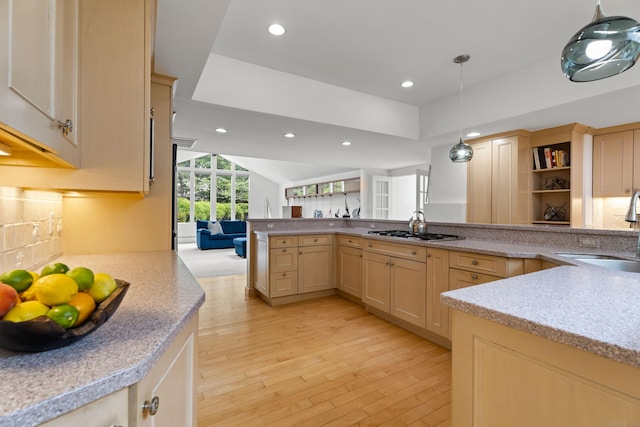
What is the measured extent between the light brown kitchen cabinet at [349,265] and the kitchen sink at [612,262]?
202 cm

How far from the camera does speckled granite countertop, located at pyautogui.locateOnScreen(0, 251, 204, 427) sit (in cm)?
45

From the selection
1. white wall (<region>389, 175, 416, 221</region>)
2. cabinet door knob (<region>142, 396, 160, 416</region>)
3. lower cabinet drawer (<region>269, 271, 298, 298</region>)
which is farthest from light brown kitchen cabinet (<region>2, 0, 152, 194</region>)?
white wall (<region>389, 175, 416, 221</region>)

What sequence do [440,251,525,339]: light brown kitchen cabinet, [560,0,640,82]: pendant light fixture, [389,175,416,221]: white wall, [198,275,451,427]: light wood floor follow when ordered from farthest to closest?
1. [389,175,416,221]: white wall
2. [440,251,525,339]: light brown kitchen cabinet
3. [198,275,451,427]: light wood floor
4. [560,0,640,82]: pendant light fixture

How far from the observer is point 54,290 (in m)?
0.58

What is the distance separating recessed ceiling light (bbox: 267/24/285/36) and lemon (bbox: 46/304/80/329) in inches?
96.7

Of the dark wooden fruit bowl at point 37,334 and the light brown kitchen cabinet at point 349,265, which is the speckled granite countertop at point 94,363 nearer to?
the dark wooden fruit bowl at point 37,334

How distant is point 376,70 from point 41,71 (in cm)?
291

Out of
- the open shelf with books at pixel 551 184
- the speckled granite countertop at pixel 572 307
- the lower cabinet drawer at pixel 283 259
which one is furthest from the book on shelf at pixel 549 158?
the lower cabinet drawer at pixel 283 259

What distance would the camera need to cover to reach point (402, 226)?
3824 mm

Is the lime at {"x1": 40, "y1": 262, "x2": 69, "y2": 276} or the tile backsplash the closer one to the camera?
the lime at {"x1": 40, "y1": 262, "x2": 69, "y2": 276}

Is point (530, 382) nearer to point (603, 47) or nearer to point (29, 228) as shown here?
point (603, 47)

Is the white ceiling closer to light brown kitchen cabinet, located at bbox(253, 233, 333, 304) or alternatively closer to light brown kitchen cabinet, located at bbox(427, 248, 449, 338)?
light brown kitchen cabinet, located at bbox(253, 233, 333, 304)

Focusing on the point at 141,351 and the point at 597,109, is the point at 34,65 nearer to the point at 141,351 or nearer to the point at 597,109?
the point at 141,351

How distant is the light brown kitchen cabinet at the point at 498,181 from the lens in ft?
12.6
